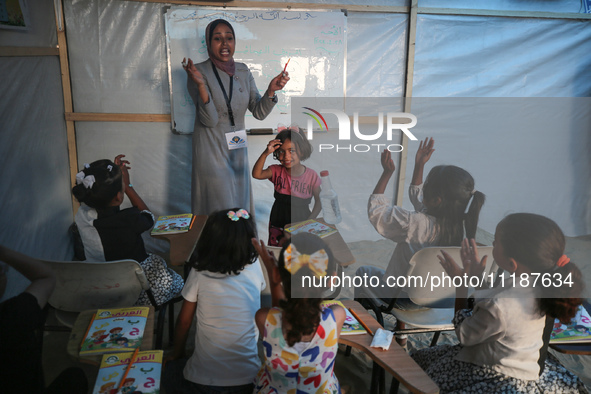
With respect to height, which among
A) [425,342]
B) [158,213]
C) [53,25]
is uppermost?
[53,25]

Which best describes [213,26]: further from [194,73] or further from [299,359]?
[299,359]

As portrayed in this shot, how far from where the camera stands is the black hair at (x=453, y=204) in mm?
2295

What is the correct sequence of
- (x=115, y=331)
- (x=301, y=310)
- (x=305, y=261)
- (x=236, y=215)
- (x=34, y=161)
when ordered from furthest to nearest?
(x=34, y=161)
(x=236, y=215)
(x=115, y=331)
(x=305, y=261)
(x=301, y=310)

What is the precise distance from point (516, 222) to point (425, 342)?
4.13ft

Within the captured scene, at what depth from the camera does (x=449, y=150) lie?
4.22m

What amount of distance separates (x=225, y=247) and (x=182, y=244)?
2.43ft

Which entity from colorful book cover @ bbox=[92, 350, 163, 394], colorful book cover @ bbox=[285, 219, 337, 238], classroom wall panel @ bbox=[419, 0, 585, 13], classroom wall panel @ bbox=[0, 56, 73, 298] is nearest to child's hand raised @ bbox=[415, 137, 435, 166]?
colorful book cover @ bbox=[285, 219, 337, 238]

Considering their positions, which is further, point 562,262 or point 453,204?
point 453,204

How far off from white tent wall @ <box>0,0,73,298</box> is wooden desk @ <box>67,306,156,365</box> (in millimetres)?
966

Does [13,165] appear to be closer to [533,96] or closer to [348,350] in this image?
[348,350]

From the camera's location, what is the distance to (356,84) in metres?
3.91

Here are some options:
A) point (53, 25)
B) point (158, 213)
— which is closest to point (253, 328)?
point (158, 213)

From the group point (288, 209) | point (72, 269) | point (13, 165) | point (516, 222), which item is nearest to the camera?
point (516, 222)

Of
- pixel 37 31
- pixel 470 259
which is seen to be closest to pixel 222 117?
pixel 37 31
